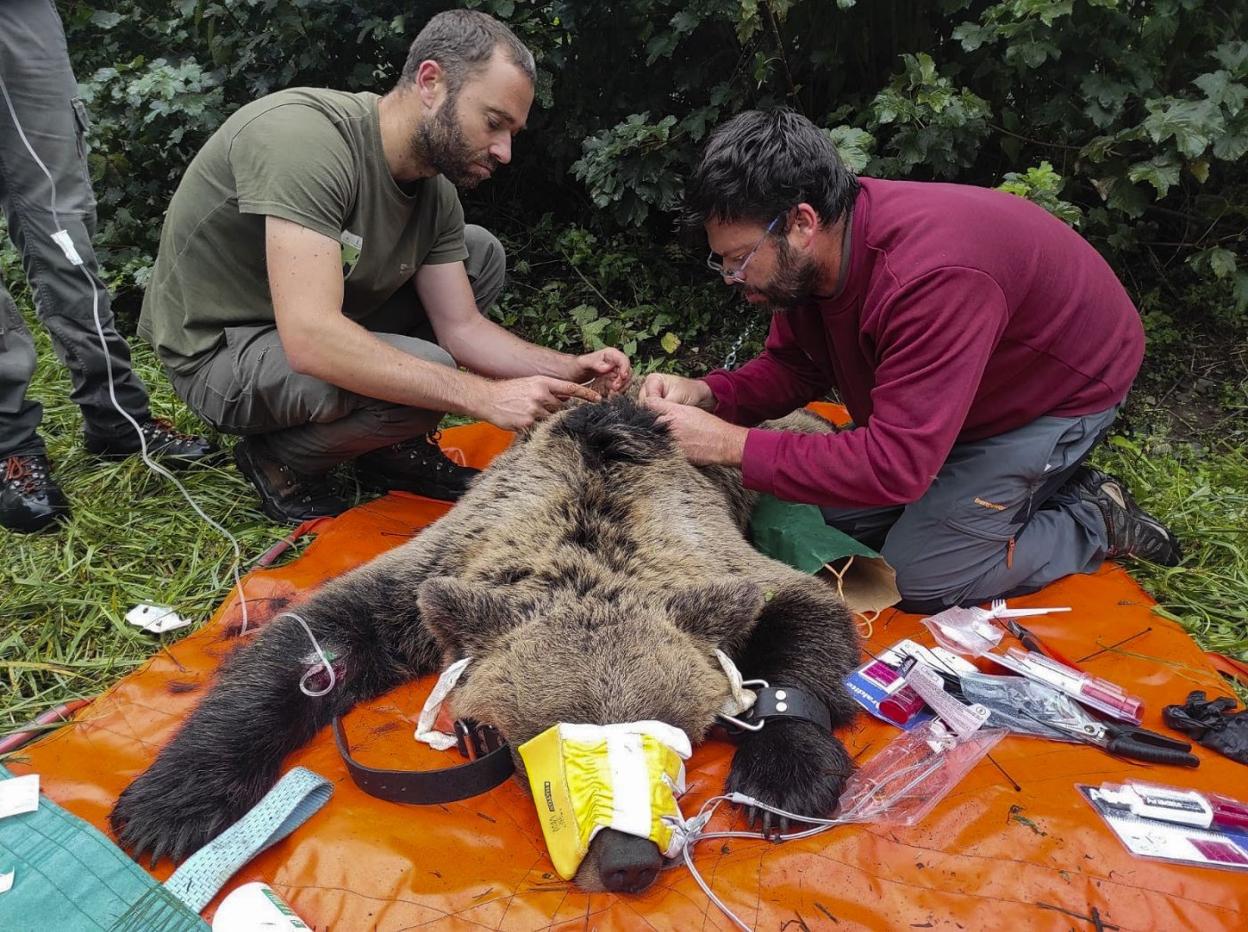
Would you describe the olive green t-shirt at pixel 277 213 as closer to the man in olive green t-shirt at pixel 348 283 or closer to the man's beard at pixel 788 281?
the man in olive green t-shirt at pixel 348 283

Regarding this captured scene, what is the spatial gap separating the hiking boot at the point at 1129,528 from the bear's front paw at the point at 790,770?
2084 millimetres

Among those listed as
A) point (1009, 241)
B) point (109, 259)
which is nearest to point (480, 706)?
point (1009, 241)

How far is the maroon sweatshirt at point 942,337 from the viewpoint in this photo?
3244 mm

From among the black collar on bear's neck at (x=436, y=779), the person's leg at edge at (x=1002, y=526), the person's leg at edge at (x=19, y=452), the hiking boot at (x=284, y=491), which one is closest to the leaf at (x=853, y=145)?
the person's leg at edge at (x=1002, y=526)

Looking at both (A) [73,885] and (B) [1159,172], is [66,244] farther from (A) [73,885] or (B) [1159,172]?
(B) [1159,172]

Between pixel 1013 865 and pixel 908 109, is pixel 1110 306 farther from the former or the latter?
pixel 1013 865

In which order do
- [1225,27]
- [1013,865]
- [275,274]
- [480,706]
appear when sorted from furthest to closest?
1. [1225,27]
2. [275,274]
3. [480,706]
4. [1013,865]

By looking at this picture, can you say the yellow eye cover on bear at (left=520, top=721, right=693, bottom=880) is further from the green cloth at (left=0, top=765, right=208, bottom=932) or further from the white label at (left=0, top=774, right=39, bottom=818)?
the white label at (left=0, top=774, right=39, bottom=818)

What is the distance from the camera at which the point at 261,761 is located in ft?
9.80

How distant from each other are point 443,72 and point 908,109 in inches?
107

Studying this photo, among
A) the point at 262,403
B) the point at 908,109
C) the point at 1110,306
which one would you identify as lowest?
the point at 262,403

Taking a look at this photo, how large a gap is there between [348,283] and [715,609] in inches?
102

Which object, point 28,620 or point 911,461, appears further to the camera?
point 28,620

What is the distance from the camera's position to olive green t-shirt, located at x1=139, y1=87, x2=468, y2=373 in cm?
381
